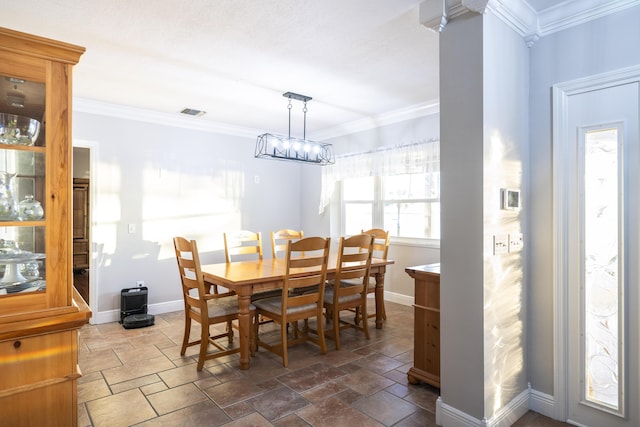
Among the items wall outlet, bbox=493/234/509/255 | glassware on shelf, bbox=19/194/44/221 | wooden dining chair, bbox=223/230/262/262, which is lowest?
wooden dining chair, bbox=223/230/262/262

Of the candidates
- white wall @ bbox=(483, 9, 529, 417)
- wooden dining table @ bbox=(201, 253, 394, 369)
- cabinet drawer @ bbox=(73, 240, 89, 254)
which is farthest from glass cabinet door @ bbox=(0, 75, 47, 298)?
cabinet drawer @ bbox=(73, 240, 89, 254)

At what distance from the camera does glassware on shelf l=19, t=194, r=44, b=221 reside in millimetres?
1485

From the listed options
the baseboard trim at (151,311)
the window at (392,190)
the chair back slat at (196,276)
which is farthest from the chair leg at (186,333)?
the window at (392,190)

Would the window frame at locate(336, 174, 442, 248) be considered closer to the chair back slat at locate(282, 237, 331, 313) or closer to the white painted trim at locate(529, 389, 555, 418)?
the chair back slat at locate(282, 237, 331, 313)

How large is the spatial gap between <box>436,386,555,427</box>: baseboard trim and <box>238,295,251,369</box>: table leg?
1.45 meters

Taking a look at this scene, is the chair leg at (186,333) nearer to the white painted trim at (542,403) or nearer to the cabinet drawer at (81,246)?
the white painted trim at (542,403)

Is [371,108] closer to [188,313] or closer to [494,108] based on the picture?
[494,108]

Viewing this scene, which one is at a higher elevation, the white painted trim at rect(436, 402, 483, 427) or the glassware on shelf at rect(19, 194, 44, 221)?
the glassware on shelf at rect(19, 194, 44, 221)

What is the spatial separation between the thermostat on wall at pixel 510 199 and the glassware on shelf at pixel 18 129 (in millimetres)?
2253

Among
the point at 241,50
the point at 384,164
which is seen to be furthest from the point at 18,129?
the point at 384,164

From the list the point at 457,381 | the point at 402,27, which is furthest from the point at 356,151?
the point at 457,381

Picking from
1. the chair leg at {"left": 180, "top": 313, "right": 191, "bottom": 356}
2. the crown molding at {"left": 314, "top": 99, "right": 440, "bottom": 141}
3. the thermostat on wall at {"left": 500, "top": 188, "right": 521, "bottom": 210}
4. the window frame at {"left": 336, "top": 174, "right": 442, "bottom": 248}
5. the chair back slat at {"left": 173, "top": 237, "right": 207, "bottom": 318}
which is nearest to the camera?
the thermostat on wall at {"left": 500, "top": 188, "right": 521, "bottom": 210}

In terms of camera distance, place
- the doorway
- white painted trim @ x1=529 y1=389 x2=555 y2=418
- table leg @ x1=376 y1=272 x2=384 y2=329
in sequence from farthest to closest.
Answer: the doorway
table leg @ x1=376 y1=272 x2=384 y2=329
white painted trim @ x1=529 y1=389 x2=555 y2=418

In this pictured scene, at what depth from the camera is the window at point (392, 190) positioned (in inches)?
175
